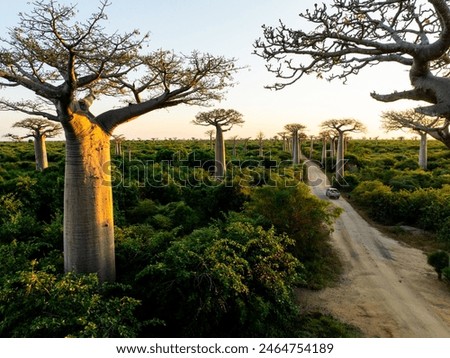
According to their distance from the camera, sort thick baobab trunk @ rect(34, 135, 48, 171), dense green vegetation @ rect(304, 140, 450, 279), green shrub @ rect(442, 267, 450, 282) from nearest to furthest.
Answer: green shrub @ rect(442, 267, 450, 282) < dense green vegetation @ rect(304, 140, 450, 279) < thick baobab trunk @ rect(34, 135, 48, 171)

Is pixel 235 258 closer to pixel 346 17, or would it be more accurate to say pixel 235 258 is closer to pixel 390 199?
pixel 346 17

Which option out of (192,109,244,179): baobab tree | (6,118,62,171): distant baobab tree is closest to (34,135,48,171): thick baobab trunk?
(6,118,62,171): distant baobab tree

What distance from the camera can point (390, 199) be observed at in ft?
42.4

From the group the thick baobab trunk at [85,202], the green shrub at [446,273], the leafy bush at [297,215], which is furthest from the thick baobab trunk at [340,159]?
the thick baobab trunk at [85,202]

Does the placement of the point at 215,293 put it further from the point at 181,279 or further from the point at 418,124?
the point at 418,124

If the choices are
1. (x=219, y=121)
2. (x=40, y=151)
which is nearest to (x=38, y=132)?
(x=40, y=151)

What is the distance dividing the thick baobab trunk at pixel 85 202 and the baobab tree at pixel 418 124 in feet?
12.3

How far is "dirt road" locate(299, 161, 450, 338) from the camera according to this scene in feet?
18.3

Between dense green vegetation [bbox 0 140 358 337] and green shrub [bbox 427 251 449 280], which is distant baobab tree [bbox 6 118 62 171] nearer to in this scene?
dense green vegetation [bbox 0 140 358 337]

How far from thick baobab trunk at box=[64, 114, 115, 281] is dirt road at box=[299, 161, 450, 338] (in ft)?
12.4

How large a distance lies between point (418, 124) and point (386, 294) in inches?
170

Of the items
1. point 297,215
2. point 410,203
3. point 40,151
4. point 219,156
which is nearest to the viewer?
point 297,215

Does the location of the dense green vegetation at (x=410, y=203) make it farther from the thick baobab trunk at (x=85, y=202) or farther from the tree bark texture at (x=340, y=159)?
the thick baobab trunk at (x=85, y=202)

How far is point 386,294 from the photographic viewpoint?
6.77 metres
